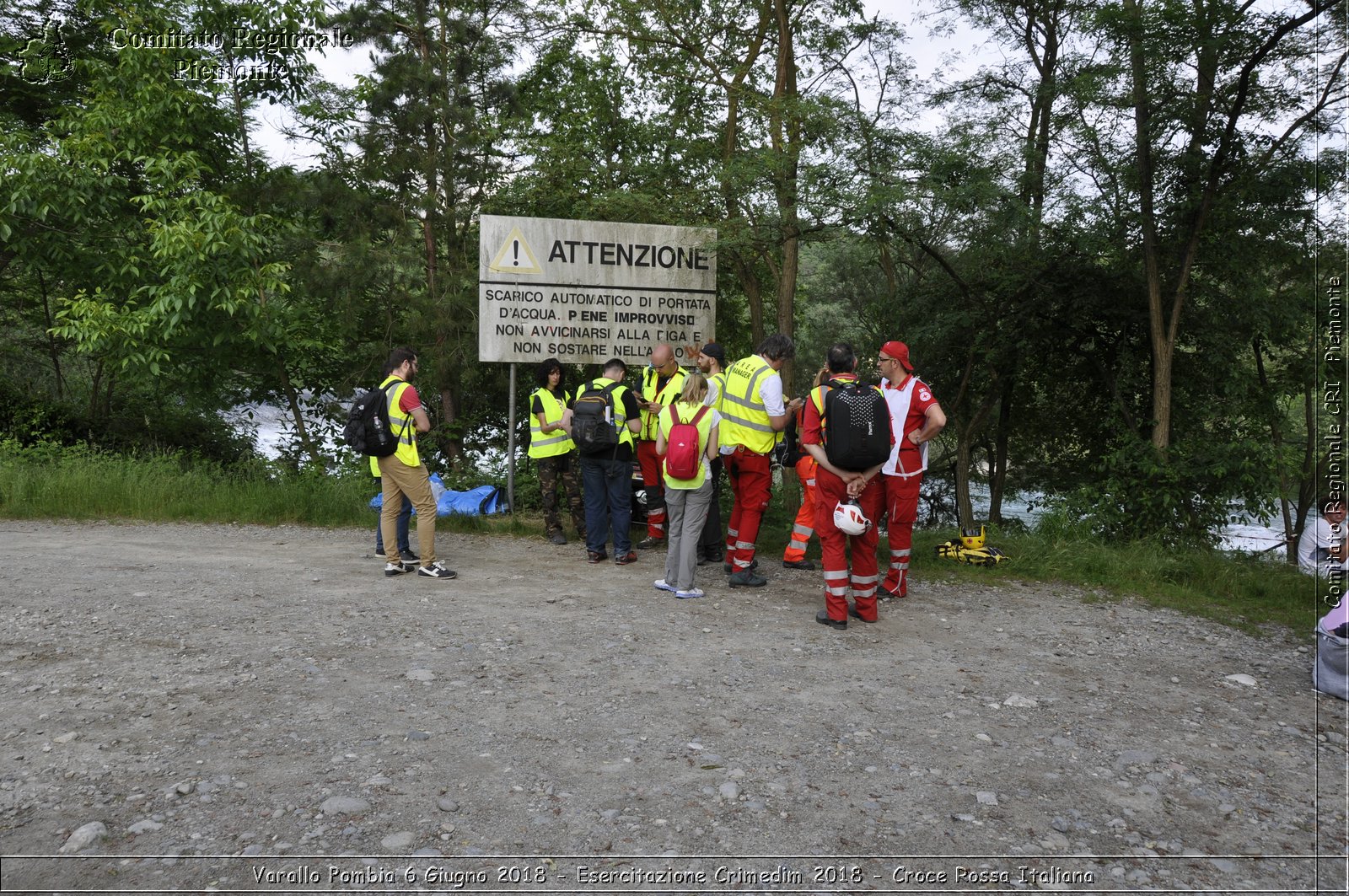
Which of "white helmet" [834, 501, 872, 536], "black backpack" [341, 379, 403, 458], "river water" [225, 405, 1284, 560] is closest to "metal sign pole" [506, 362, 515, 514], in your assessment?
"river water" [225, 405, 1284, 560]

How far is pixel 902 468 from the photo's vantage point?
6832 mm

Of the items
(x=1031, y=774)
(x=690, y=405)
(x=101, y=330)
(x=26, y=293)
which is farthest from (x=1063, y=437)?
(x=26, y=293)

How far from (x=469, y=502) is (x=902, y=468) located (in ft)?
16.6

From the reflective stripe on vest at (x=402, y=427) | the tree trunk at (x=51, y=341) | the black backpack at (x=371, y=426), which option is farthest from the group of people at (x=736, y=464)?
the tree trunk at (x=51, y=341)

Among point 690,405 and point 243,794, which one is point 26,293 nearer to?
point 690,405

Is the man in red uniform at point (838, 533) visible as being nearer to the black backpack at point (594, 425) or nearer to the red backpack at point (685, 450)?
the red backpack at point (685, 450)

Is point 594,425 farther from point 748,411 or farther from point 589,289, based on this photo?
point 589,289

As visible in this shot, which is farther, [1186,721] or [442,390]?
[442,390]

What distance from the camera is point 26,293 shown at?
13.5 meters

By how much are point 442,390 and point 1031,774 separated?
9539 mm

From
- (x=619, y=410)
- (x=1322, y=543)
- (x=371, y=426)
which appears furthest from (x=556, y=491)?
(x=1322, y=543)

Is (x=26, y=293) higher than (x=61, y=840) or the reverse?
higher

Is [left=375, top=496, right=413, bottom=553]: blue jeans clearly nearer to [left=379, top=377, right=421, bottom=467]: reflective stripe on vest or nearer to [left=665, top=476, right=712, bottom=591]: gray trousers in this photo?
[left=379, top=377, right=421, bottom=467]: reflective stripe on vest

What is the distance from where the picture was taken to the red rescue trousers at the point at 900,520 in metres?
6.89
